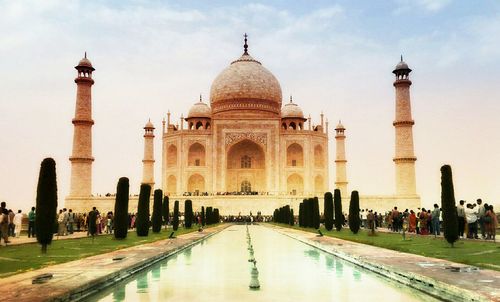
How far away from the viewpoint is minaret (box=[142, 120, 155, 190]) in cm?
3275

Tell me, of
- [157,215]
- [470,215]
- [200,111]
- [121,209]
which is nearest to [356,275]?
[470,215]

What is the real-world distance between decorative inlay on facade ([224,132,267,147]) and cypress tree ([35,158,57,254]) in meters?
24.0

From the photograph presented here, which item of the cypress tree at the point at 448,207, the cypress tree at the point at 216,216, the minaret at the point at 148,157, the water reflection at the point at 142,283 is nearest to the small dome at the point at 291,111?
the minaret at the point at 148,157

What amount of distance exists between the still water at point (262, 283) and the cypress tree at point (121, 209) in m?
5.41

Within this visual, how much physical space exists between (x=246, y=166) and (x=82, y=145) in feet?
38.5

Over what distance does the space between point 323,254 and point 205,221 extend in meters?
15.9

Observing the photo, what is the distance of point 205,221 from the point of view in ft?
77.2

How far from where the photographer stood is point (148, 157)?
108 ft

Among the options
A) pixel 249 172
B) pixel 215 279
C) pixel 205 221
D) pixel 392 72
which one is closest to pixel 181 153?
pixel 249 172

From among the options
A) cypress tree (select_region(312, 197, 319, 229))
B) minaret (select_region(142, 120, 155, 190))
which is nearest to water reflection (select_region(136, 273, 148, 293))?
cypress tree (select_region(312, 197, 319, 229))

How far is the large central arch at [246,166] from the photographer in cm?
3438

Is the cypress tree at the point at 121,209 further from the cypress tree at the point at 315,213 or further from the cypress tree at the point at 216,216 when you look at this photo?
the cypress tree at the point at 216,216

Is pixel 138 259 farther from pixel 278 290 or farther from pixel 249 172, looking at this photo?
pixel 249 172

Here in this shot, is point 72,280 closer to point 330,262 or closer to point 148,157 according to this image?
point 330,262
